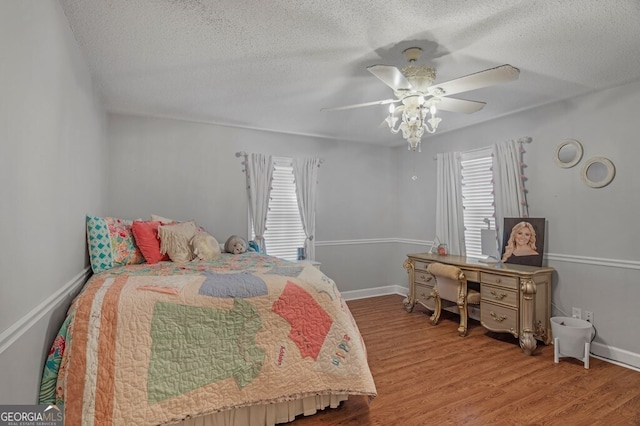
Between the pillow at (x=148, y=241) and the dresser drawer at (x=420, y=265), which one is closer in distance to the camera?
the pillow at (x=148, y=241)

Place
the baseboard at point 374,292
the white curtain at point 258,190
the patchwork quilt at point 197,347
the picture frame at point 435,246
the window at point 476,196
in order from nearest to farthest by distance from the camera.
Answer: the patchwork quilt at point 197,347 < the window at point 476,196 < the white curtain at point 258,190 < the picture frame at point 435,246 < the baseboard at point 374,292

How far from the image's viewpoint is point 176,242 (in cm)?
328

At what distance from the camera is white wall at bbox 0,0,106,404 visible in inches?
48.9

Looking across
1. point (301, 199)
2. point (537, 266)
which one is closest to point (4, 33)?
point (301, 199)

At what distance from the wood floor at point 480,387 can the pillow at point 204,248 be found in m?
1.75

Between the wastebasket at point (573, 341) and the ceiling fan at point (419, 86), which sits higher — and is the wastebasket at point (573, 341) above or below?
below

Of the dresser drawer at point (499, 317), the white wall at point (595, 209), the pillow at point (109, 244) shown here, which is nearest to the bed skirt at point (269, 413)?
the pillow at point (109, 244)

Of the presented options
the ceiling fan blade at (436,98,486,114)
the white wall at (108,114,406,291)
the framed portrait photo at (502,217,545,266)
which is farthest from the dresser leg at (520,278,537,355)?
the white wall at (108,114,406,291)

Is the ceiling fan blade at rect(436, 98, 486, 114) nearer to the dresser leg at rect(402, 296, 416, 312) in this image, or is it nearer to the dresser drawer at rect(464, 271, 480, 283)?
the dresser drawer at rect(464, 271, 480, 283)

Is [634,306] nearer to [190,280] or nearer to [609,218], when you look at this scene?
[609,218]

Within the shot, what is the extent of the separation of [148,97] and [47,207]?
213 cm

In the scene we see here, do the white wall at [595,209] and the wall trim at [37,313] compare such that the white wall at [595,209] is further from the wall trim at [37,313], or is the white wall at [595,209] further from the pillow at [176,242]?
the wall trim at [37,313]

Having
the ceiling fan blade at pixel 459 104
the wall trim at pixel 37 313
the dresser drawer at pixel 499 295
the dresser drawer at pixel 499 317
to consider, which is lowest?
the dresser drawer at pixel 499 317

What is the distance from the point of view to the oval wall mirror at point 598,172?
3191 mm
